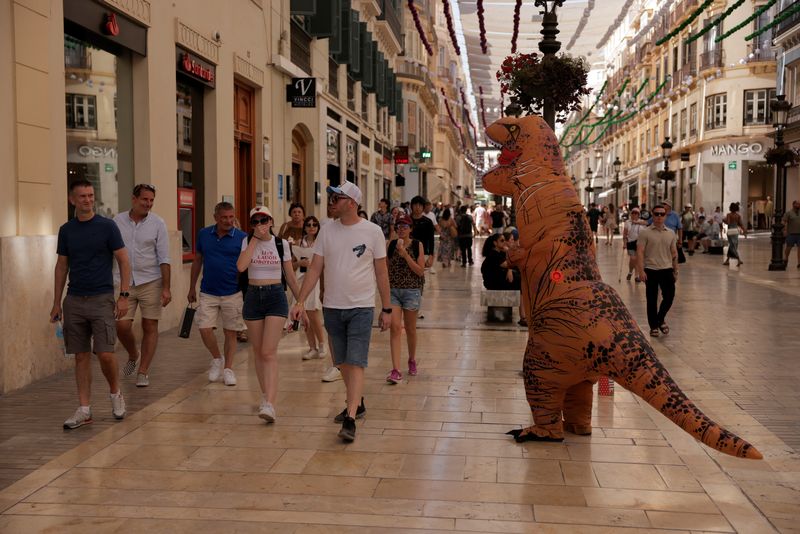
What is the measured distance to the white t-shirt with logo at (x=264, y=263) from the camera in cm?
664

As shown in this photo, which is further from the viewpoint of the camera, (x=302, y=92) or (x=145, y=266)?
(x=302, y=92)

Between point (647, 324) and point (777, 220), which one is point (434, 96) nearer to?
point (777, 220)

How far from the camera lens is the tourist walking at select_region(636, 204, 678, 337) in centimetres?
1054

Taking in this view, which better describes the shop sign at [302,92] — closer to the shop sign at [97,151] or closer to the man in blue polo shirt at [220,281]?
the shop sign at [97,151]

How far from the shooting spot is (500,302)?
11375 mm

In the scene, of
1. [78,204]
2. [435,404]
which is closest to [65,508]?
[78,204]

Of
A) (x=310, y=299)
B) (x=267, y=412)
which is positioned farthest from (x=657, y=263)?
(x=267, y=412)

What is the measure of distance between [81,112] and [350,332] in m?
5.19

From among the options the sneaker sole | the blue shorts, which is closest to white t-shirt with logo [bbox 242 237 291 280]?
the blue shorts

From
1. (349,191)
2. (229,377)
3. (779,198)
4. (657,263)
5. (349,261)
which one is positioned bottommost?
(229,377)

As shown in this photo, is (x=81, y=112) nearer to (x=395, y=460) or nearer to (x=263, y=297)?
(x=263, y=297)

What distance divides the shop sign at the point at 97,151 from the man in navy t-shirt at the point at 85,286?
3479 millimetres

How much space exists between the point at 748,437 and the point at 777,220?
16.7 m

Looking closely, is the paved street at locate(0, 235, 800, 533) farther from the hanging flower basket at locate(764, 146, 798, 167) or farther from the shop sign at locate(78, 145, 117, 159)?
the hanging flower basket at locate(764, 146, 798, 167)
